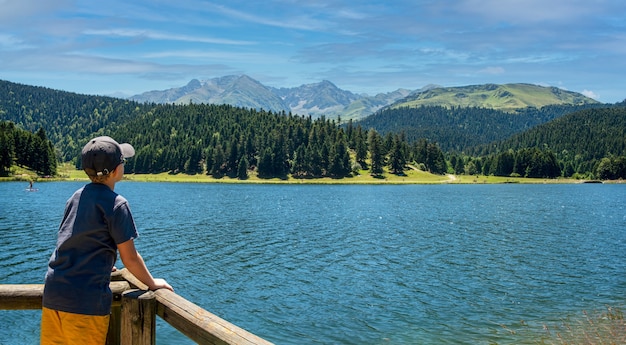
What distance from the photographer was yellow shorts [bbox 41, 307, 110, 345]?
21.9 ft

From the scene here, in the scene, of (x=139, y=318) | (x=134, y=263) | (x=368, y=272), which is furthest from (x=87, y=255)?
(x=368, y=272)

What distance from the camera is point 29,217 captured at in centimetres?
7019

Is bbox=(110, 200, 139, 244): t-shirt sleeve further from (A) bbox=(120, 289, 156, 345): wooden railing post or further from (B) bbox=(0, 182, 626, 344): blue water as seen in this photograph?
(B) bbox=(0, 182, 626, 344): blue water

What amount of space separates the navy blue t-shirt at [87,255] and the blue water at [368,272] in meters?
17.8

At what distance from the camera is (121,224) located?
675 cm

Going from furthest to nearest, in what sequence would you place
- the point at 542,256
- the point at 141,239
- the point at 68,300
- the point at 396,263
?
the point at 141,239
the point at 542,256
the point at 396,263
the point at 68,300

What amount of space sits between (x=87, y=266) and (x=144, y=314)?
102 centimetres

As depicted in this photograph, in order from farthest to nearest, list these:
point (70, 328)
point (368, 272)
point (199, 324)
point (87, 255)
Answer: point (368, 272)
point (87, 255)
point (70, 328)
point (199, 324)

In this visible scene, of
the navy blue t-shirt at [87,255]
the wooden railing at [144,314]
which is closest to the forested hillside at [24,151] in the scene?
the wooden railing at [144,314]

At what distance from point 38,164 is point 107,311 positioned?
20024 centimetres

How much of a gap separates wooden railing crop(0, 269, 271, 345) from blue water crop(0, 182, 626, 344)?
670 inches

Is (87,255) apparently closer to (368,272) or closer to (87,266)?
(87,266)

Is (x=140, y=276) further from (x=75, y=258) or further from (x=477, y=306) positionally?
(x=477, y=306)

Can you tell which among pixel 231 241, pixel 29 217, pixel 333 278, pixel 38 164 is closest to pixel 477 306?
pixel 333 278
